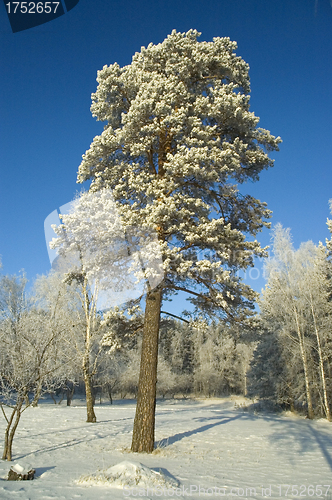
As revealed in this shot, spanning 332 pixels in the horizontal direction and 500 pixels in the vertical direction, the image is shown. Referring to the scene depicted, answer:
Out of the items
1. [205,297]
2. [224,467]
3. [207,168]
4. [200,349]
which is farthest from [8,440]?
[200,349]

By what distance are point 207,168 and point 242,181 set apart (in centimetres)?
211

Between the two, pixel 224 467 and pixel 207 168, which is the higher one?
pixel 207 168

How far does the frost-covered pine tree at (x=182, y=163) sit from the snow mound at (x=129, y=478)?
8.82 feet

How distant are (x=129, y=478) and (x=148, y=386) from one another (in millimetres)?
3164

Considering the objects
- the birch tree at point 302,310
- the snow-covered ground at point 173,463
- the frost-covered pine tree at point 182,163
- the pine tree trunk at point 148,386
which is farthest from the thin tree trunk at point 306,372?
the pine tree trunk at point 148,386

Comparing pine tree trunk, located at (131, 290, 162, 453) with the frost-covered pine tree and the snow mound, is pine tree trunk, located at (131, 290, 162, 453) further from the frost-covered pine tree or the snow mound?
the snow mound

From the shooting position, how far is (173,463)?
7.59 m

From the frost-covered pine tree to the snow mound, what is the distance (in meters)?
2.69

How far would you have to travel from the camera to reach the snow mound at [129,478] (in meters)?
5.35

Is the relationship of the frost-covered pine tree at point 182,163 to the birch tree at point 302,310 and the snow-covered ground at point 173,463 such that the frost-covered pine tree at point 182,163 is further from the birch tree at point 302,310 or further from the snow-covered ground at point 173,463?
the birch tree at point 302,310

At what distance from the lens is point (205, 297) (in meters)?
9.74

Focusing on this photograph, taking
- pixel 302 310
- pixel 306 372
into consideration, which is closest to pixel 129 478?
pixel 306 372

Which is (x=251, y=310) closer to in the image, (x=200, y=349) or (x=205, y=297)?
(x=205, y=297)

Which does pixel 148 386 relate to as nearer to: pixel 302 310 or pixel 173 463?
pixel 173 463
